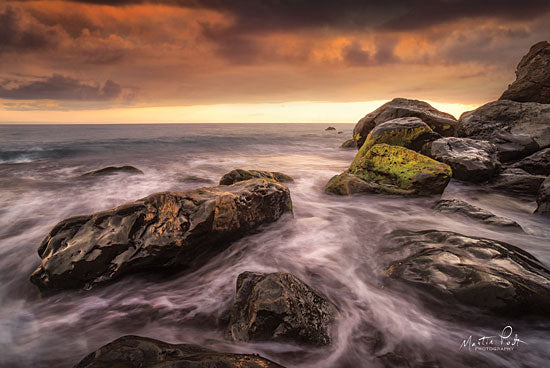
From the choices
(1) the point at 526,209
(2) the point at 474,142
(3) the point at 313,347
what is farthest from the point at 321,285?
(2) the point at 474,142

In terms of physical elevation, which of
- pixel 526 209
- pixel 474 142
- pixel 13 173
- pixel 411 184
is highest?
pixel 474 142

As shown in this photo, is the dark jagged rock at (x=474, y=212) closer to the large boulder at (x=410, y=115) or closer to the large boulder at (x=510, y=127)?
Result: the large boulder at (x=510, y=127)

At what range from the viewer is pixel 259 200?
461 cm

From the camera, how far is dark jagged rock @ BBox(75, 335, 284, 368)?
4.74 feet

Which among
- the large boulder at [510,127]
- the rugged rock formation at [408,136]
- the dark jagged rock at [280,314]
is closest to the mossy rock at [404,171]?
the rugged rock formation at [408,136]

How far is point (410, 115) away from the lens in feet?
41.7

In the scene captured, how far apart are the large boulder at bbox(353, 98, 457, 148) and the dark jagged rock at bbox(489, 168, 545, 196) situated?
4.88 m

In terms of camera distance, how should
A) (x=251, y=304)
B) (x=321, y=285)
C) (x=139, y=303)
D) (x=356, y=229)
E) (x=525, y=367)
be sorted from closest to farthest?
(x=525, y=367)
(x=251, y=304)
(x=139, y=303)
(x=321, y=285)
(x=356, y=229)

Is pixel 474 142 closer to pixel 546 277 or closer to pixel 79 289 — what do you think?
pixel 546 277

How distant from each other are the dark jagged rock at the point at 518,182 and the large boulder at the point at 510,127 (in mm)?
2008

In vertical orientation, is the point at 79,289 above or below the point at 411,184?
below

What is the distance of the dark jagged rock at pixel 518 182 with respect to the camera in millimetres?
7012

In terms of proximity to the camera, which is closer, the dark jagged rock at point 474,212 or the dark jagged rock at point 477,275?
the dark jagged rock at point 477,275

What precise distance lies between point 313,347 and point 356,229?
3.14 m
